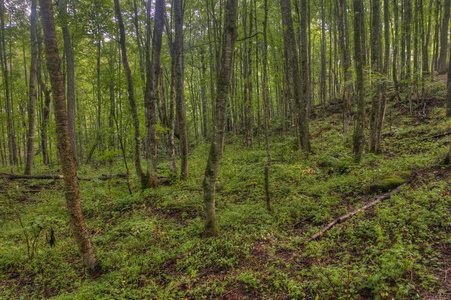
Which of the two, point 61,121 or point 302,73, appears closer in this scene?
point 61,121

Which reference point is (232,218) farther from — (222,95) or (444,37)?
(444,37)

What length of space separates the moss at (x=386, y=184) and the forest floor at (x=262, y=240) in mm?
205

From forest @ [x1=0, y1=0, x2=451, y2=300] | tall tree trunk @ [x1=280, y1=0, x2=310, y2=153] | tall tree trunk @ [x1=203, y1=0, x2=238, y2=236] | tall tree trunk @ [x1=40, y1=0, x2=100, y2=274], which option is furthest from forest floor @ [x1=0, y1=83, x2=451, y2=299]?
tall tree trunk @ [x1=280, y1=0, x2=310, y2=153]

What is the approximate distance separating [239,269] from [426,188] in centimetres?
497

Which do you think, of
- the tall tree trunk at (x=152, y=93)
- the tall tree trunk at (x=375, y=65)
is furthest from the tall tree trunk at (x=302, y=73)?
the tall tree trunk at (x=152, y=93)

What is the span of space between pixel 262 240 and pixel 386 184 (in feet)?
13.1

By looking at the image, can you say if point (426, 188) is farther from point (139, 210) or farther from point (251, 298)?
point (139, 210)

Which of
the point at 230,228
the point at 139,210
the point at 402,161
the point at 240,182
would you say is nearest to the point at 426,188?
the point at 402,161

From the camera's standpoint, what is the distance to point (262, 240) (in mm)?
5422

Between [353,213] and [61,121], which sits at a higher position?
[61,121]

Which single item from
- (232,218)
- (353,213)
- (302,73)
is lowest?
(232,218)

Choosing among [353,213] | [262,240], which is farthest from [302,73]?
[262,240]

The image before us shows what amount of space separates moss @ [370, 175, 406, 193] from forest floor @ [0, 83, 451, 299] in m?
0.20

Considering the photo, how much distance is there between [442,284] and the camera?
3.33 metres
